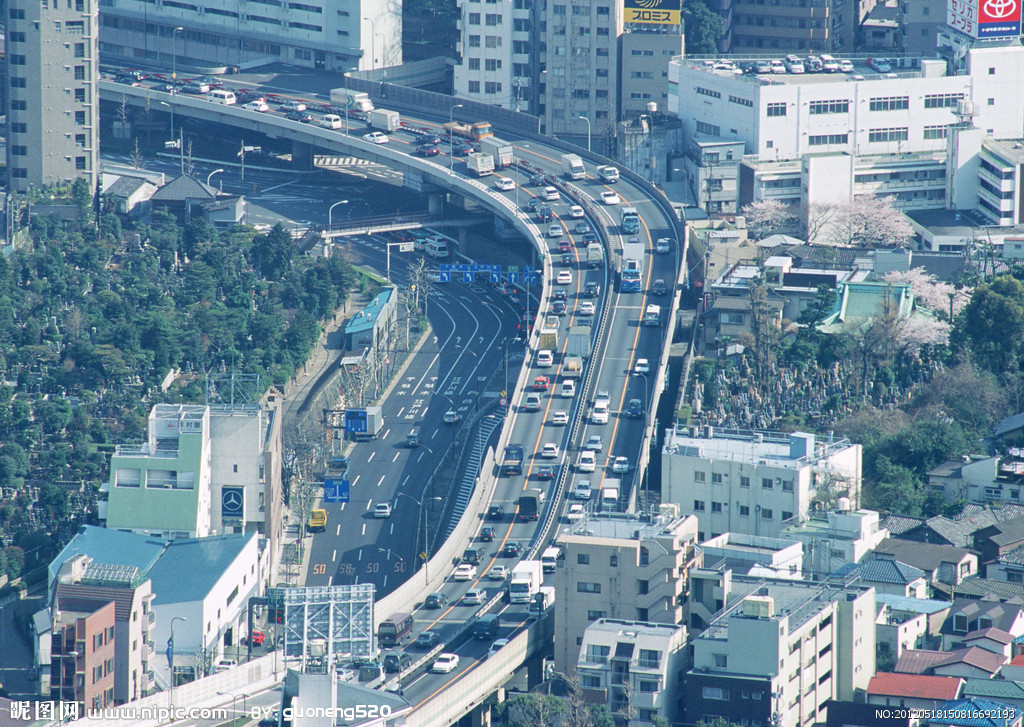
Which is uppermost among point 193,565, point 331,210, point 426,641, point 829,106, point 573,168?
point 829,106

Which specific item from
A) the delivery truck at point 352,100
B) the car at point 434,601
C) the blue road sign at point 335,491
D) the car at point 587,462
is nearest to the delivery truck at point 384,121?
the delivery truck at point 352,100

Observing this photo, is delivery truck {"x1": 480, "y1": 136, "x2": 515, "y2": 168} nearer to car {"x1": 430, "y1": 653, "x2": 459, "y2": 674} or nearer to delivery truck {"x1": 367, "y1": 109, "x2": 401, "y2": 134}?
delivery truck {"x1": 367, "y1": 109, "x2": 401, "y2": 134}

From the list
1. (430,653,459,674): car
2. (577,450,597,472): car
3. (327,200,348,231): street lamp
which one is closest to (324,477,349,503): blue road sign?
(577,450,597,472): car

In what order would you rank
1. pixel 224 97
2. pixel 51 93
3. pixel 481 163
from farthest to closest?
pixel 224 97, pixel 51 93, pixel 481 163

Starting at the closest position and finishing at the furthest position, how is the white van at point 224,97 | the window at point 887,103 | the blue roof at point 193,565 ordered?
1. the blue roof at point 193,565
2. the window at point 887,103
3. the white van at point 224,97

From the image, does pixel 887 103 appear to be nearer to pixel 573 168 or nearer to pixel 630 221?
pixel 573 168

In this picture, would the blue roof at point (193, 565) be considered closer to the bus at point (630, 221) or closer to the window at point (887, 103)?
the bus at point (630, 221)

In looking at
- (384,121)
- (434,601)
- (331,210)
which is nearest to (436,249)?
(331,210)
